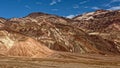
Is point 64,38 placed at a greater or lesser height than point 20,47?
greater

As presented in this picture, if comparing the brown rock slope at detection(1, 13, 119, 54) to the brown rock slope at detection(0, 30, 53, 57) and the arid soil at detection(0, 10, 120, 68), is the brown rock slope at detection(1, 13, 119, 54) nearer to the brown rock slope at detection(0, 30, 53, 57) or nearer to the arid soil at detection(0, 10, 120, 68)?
the arid soil at detection(0, 10, 120, 68)

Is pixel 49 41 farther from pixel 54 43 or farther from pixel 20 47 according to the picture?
pixel 20 47

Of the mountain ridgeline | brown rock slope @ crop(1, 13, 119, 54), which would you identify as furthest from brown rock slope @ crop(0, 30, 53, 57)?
brown rock slope @ crop(1, 13, 119, 54)

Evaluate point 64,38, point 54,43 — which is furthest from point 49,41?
point 64,38

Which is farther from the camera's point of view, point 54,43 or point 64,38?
point 64,38

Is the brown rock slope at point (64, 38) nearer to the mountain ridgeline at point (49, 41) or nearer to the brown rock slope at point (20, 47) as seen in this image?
the mountain ridgeline at point (49, 41)

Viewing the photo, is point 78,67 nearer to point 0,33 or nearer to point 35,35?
point 0,33

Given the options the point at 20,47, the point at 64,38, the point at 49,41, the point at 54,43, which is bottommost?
the point at 20,47

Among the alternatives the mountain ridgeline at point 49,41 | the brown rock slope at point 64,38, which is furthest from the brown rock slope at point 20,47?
the brown rock slope at point 64,38

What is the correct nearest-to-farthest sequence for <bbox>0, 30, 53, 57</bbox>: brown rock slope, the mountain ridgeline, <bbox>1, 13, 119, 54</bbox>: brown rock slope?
<bbox>0, 30, 53, 57</bbox>: brown rock slope, the mountain ridgeline, <bbox>1, 13, 119, 54</bbox>: brown rock slope
